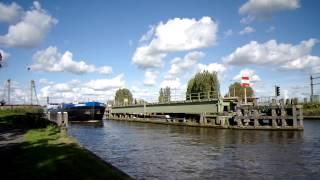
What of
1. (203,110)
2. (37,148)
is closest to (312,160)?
(37,148)

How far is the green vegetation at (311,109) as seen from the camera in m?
72.8

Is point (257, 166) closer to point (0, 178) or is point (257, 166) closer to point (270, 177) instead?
point (270, 177)

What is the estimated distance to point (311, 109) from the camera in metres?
75.9

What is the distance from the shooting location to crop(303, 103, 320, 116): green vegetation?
7281 cm

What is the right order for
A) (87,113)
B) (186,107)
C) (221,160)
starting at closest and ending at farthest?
1. (221,160)
2. (186,107)
3. (87,113)

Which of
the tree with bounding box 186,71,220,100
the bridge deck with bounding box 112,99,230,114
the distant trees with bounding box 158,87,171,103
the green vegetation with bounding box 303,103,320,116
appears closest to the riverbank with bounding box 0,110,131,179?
the bridge deck with bounding box 112,99,230,114

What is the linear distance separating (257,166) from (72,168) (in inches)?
374

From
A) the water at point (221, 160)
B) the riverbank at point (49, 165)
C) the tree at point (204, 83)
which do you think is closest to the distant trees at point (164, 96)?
the tree at point (204, 83)

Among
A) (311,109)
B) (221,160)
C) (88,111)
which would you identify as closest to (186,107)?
(88,111)

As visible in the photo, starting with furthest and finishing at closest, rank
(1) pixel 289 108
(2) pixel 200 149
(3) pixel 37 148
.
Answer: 1. (1) pixel 289 108
2. (2) pixel 200 149
3. (3) pixel 37 148

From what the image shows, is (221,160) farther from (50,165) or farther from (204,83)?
(204,83)

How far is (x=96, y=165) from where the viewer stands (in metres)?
14.4

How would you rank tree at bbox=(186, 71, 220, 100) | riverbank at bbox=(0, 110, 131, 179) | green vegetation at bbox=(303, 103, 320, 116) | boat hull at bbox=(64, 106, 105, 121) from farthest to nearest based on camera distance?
1. tree at bbox=(186, 71, 220, 100)
2. boat hull at bbox=(64, 106, 105, 121)
3. green vegetation at bbox=(303, 103, 320, 116)
4. riverbank at bbox=(0, 110, 131, 179)

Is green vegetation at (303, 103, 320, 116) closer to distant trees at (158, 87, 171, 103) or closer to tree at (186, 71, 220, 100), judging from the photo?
tree at (186, 71, 220, 100)
